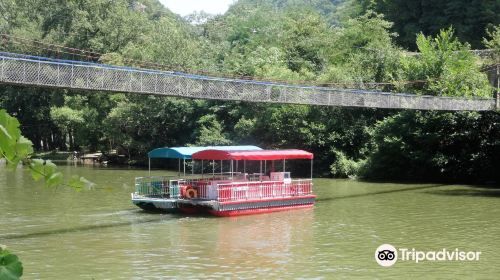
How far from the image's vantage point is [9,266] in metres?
1.59

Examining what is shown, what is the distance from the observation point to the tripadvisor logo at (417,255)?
13.7 metres

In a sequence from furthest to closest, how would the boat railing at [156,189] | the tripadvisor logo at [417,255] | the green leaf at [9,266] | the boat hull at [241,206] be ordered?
the boat railing at [156,189] → the boat hull at [241,206] → the tripadvisor logo at [417,255] → the green leaf at [9,266]

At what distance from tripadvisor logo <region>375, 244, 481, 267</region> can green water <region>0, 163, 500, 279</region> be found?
23cm

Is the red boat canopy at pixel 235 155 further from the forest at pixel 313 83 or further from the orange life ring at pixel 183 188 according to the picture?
the forest at pixel 313 83

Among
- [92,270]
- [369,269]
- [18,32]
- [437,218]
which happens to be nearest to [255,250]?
[369,269]

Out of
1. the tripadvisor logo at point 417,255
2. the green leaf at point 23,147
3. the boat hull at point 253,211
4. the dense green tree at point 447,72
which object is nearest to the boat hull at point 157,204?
the boat hull at point 253,211

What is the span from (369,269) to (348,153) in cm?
2510

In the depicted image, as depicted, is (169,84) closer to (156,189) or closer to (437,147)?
(156,189)

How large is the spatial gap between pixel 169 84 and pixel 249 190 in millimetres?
4294

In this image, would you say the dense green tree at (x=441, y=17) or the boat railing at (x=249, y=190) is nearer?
the boat railing at (x=249, y=190)

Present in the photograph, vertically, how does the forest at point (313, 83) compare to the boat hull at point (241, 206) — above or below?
above

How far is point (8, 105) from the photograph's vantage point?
59375 millimetres

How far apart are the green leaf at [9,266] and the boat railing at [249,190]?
17769 millimetres

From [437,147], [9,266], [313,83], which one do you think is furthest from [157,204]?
[313,83]
